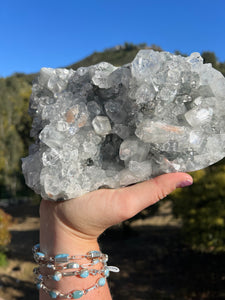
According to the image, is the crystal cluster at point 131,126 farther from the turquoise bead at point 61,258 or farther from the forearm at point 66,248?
the turquoise bead at point 61,258

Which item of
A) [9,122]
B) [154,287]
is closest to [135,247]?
[154,287]

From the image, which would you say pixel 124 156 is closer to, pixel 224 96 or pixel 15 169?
pixel 224 96

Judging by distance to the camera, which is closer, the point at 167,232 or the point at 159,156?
the point at 159,156

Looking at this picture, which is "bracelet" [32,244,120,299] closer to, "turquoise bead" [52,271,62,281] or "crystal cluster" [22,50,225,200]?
"turquoise bead" [52,271,62,281]

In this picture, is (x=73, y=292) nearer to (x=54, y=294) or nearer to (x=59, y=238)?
(x=54, y=294)

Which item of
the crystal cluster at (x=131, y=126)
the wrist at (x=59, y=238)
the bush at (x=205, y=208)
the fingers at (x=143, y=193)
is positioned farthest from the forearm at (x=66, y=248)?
the bush at (x=205, y=208)

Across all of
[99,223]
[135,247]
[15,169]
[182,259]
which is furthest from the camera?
Result: [15,169]
